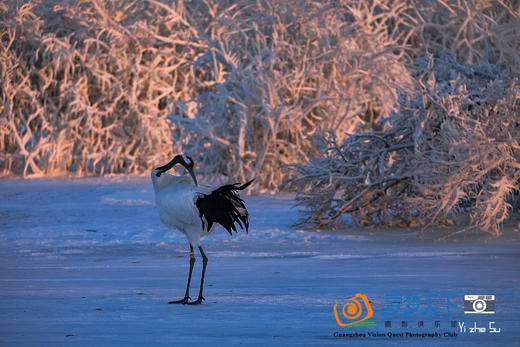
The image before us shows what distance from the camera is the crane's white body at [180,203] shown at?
719 centimetres

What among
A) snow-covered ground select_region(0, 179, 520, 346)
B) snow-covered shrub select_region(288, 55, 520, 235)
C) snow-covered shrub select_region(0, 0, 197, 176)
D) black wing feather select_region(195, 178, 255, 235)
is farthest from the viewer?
snow-covered shrub select_region(0, 0, 197, 176)

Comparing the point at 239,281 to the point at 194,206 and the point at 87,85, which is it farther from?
the point at 87,85

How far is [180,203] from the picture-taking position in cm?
720

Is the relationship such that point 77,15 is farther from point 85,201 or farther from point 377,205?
point 377,205

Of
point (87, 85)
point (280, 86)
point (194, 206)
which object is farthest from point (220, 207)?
point (87, 85)

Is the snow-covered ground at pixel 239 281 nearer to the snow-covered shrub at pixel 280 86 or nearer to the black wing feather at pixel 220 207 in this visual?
the black wing feather at pixel 220 207

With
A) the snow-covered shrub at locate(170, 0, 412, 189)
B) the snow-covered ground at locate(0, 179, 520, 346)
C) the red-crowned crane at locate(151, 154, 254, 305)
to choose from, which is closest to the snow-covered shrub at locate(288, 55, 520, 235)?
the snow-covered ground at locate(0, 179, 520, 346)

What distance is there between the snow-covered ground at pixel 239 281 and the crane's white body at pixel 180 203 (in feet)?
2.02

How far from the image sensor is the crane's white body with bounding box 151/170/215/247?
23.6 feet

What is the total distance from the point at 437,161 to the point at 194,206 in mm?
4490

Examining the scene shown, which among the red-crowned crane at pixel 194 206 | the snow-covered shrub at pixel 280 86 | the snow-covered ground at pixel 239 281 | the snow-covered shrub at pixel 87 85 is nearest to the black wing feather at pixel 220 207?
the red-crowned crane at pixel 194 206

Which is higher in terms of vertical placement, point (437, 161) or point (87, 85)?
point (87, 85)

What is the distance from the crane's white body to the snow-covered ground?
0.62m

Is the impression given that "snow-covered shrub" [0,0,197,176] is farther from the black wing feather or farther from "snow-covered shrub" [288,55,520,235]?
the black wing feather
